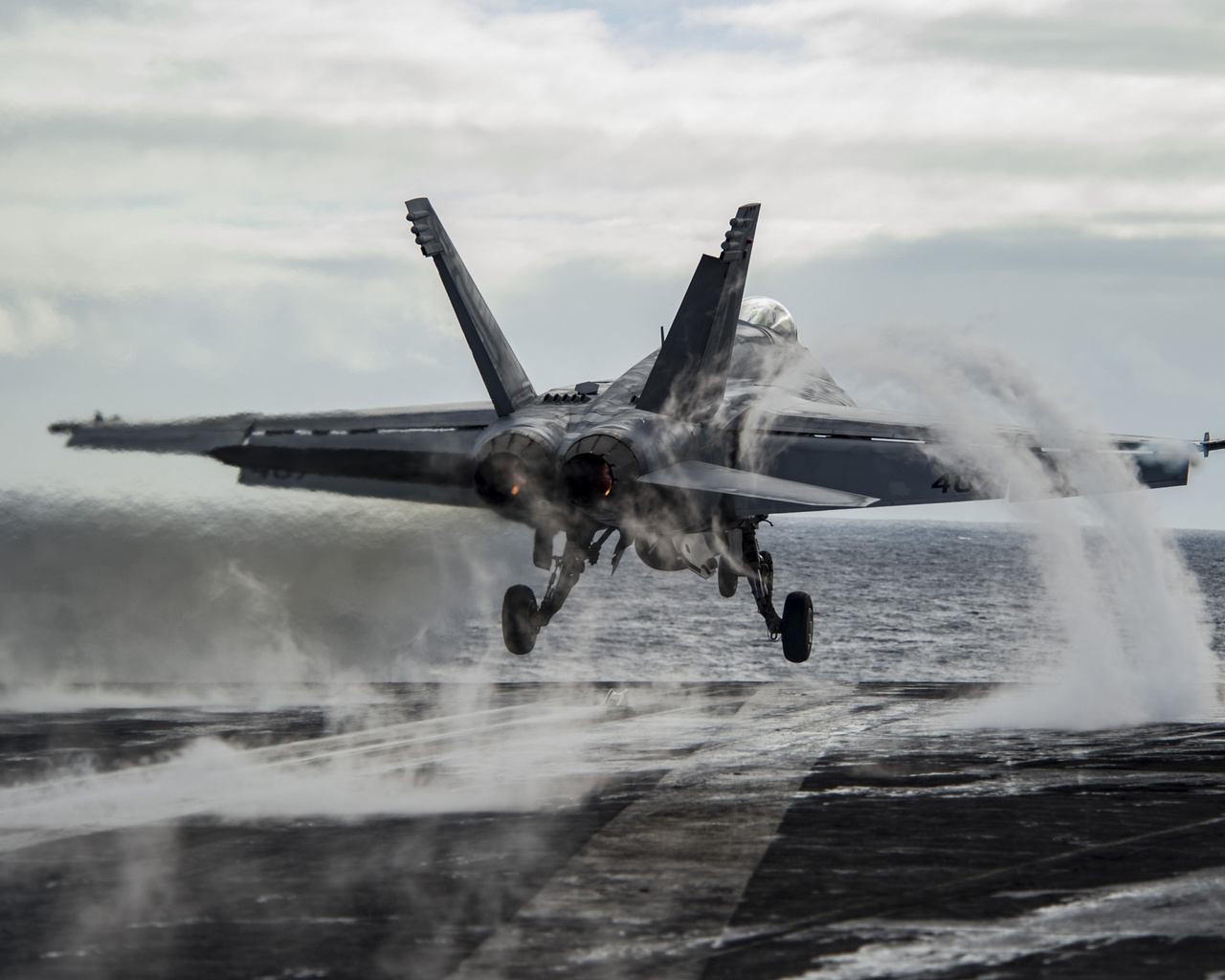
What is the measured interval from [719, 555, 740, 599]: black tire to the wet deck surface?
330 centimetres

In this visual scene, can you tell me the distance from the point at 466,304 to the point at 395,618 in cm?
9907

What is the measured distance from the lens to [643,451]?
21078 mm

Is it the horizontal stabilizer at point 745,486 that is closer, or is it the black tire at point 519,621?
the horizontal stabilizer at point 745,486

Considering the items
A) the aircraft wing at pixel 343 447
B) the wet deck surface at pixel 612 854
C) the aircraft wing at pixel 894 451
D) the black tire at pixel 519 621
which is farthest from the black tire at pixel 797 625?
the aircraft wing at pixel 343 447

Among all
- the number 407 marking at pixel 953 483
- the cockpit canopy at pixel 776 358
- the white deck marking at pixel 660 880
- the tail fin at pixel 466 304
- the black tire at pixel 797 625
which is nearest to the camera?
the white deck marking at pixel 660 880

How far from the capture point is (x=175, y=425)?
25.2 meters

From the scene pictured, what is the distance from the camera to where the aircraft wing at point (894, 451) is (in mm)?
24406

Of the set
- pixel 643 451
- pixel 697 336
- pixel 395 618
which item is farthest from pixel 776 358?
pixel 395 618

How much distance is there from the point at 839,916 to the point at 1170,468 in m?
14.5

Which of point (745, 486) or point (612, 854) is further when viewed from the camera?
point (745, 486)

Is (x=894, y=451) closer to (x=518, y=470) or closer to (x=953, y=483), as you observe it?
(x=953, y=483)

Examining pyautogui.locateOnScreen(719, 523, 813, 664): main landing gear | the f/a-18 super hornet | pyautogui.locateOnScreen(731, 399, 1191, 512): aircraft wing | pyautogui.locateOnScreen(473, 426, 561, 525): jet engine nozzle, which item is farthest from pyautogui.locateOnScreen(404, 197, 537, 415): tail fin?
pyautogui.locateOnScreen(719, 523, 813, 664): main landing gear

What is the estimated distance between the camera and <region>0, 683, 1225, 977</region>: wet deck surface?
40.1ft

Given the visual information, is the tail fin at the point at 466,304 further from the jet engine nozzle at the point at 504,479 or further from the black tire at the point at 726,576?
the black tire at the point at 726,576
